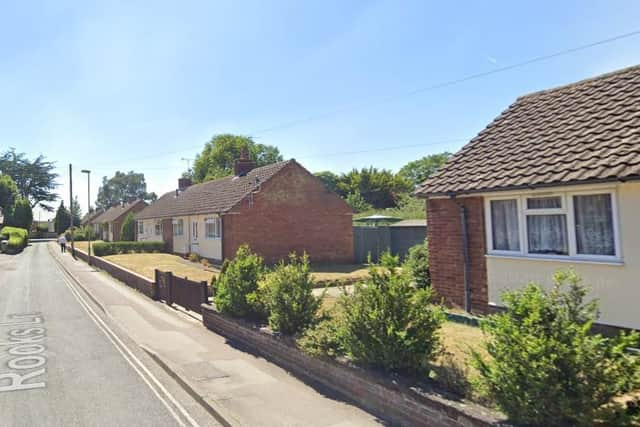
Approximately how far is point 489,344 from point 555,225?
16.2 ft

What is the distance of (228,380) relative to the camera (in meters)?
7.22

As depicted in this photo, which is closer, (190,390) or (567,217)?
(190,390)

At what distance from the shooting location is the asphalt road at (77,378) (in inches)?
241

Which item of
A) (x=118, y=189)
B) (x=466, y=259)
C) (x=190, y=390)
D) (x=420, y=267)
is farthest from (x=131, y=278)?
(x=118, y=189)

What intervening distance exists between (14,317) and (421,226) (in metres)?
18.9

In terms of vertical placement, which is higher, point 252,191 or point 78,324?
point 252,191

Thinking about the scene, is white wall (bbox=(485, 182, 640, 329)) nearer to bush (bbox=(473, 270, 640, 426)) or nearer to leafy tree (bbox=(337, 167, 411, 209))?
bush (bbox=(473, 270, 640, 426))

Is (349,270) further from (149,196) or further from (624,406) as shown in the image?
(149,196)

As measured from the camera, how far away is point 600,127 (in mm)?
8391

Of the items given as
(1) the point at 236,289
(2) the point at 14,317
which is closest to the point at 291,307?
(1) the point at 236,289

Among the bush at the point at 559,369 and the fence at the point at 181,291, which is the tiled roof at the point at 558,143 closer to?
Result: the bush at the point at 559,369

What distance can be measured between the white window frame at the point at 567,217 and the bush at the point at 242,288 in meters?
5.02

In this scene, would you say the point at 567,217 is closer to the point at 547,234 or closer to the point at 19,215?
the point at 547,234

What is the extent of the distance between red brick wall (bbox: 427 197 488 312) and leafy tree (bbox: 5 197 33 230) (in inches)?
2944
